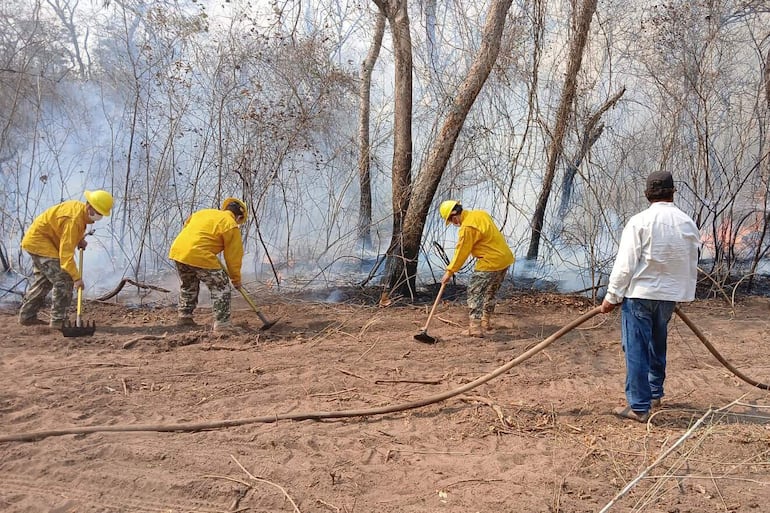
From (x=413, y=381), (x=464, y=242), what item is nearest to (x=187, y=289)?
(x=413, y=381)

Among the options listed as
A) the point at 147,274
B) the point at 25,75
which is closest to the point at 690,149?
the point at 147,274

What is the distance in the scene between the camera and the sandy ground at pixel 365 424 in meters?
2.86

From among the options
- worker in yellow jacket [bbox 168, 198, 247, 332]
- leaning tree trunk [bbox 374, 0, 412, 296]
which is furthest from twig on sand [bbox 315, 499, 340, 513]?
leaning tree trunk [bbox 374, 0, 412, 296]

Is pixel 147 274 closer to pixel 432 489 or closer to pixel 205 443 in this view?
pixel 205 443

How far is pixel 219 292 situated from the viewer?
5746mm

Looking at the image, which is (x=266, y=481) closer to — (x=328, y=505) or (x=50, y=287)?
(x=328, y=505)

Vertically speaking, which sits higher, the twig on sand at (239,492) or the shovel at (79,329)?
the shovel at (79,329)

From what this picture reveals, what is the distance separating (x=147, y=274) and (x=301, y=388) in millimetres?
4447

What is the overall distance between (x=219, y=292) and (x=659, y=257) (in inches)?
163

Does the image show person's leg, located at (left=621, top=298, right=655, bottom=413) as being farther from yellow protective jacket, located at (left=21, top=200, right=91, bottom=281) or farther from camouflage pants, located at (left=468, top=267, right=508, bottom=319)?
yellow protective jacket, located at (left=21, top=200, right=91, bottom=281)

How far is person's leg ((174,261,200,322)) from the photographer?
229 inches

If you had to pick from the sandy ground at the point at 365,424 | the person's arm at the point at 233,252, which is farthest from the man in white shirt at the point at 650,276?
the person's arm at the point at 233,252

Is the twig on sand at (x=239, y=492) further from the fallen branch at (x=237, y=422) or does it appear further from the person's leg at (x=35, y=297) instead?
the person's leg at (x=35, y=297)

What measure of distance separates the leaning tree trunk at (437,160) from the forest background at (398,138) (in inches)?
1.1
